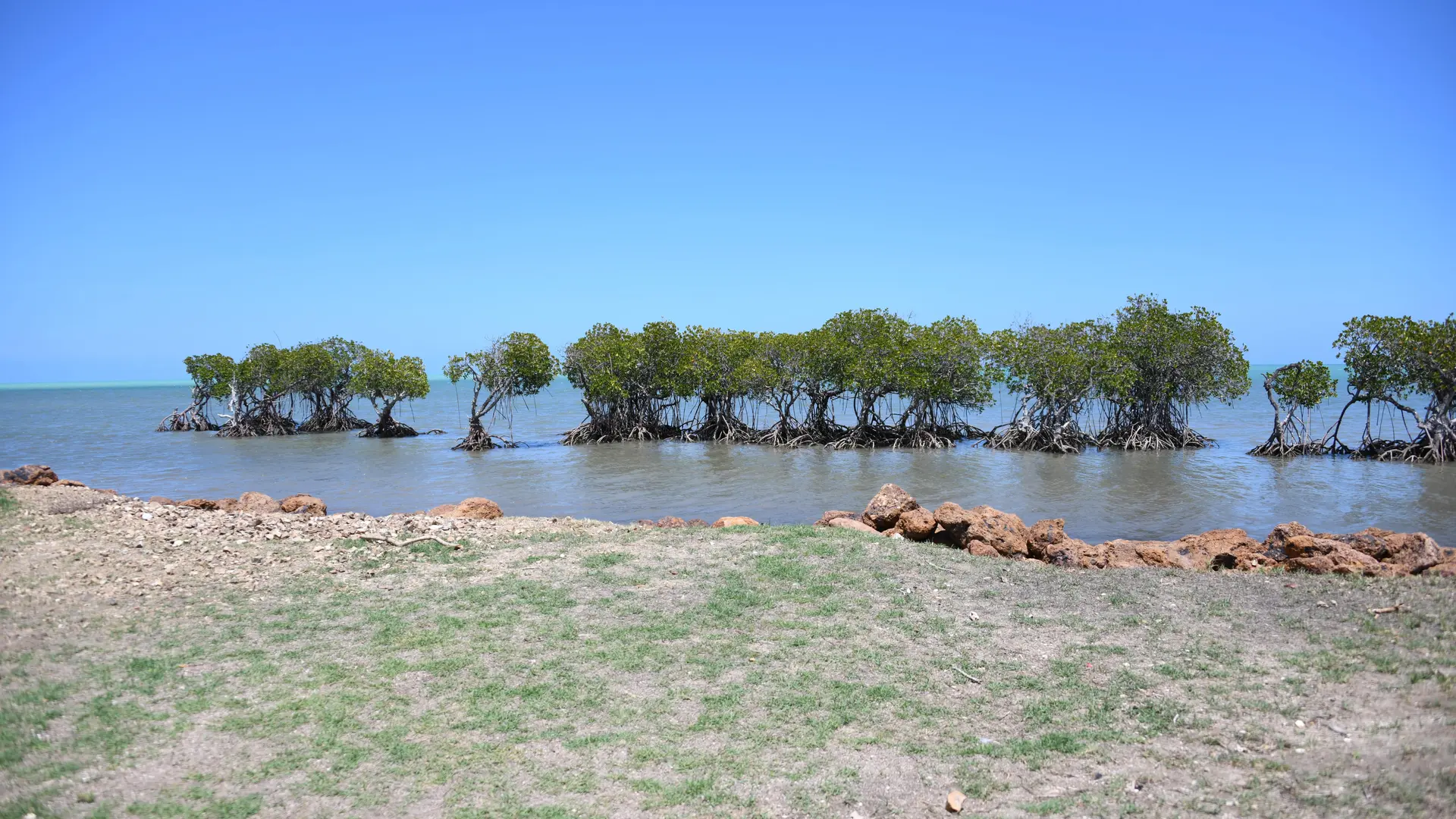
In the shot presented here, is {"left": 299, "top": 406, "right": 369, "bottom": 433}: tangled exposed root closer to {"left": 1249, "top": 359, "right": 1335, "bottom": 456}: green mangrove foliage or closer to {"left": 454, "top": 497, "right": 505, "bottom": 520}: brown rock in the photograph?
{"left": 454, "top": 497, "right": 505, "bottom": 520}: brown rock

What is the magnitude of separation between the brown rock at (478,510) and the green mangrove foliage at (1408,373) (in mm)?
26527

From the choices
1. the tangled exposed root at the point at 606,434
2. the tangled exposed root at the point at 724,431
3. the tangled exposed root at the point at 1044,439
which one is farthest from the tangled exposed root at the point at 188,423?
the tangled exposed root at the point at 1044,439

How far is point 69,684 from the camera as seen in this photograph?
6543mm

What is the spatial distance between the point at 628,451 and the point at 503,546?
2208cm

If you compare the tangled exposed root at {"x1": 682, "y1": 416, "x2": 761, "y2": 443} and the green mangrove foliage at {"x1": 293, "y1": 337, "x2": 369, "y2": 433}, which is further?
the green mangrove foliage at {"x1": 293, "y1": 337, "x2": 369, "y2": 433}

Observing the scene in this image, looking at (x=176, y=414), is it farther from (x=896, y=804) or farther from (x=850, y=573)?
(x=896, y=804)

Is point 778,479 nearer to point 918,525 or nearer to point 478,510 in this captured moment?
point 478,510

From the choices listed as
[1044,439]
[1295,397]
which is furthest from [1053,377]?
[1295,397]

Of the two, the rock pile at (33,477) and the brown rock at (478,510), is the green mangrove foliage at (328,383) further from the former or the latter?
the brown rock at (478,510)

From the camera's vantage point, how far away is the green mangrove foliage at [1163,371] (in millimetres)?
30281

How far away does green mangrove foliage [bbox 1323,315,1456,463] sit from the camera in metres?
25.2

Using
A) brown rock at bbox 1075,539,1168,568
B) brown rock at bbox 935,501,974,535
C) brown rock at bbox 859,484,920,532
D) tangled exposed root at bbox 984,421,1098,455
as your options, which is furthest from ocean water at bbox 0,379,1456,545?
brown rock at bbox 935,501,974,535

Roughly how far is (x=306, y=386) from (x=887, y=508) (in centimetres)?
3844

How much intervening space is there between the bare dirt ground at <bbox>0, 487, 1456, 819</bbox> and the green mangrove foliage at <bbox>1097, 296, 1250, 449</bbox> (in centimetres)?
2320
